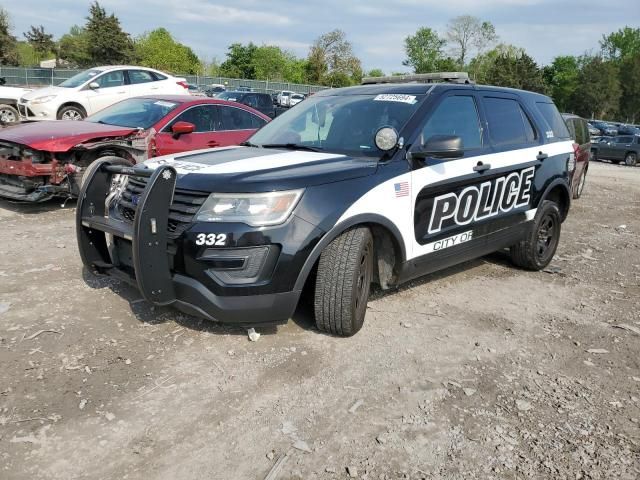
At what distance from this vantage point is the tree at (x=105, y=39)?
185 feet

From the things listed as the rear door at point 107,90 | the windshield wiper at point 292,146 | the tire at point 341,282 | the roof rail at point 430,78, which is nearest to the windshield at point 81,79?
the rear door at point 107,90

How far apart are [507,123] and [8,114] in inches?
565

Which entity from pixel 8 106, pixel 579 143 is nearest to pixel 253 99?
pixel 8 106

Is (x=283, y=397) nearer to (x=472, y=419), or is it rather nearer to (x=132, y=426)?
(x=132, y=426)

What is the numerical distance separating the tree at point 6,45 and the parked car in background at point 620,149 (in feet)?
173

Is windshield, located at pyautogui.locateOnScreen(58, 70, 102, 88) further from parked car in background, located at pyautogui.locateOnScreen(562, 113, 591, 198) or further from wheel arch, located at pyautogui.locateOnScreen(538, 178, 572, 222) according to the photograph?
wheel arch, located at pyautogui.locateOnScreen(538, 178, 572, 222)

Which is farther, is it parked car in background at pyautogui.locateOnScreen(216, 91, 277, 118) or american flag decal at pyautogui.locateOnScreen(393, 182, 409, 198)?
parked car in background at pyautogui.locateOnScreen(216, 91, 277, 118)

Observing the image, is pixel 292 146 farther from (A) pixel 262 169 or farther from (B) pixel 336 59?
(B) pixel 336 59

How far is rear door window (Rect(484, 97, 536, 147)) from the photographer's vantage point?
4.64 m

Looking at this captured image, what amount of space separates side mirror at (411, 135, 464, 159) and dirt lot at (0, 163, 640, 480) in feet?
4.12

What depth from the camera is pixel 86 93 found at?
41.2 feet

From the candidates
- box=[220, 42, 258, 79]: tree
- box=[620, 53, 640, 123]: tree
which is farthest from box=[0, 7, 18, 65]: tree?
box=[620, 53, 640, 123]: tree

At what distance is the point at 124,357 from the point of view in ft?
10.8

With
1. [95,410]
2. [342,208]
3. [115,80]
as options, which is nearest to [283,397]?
[95,410]
